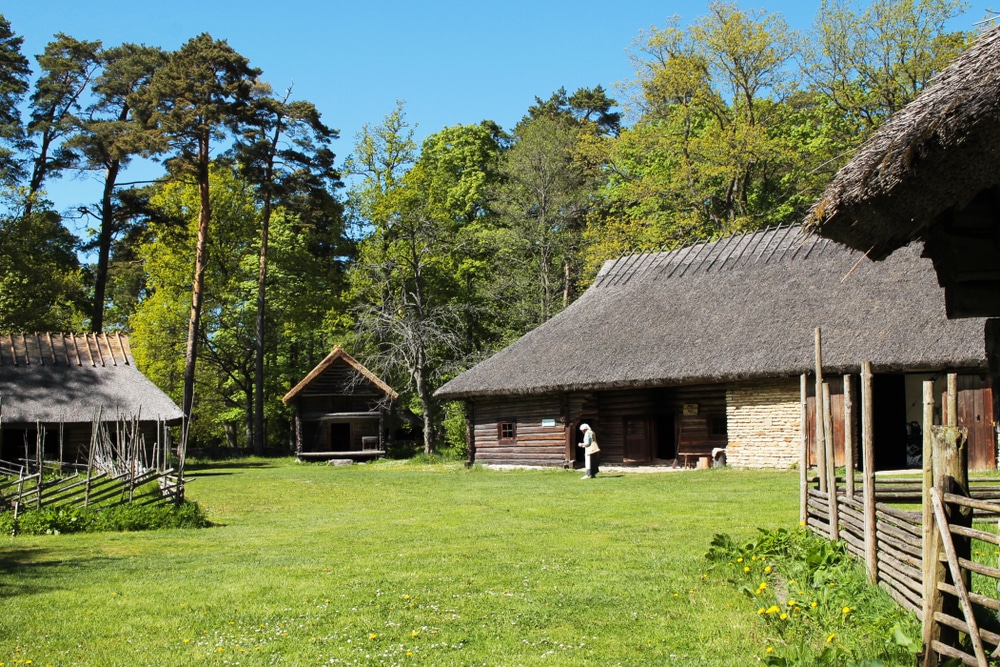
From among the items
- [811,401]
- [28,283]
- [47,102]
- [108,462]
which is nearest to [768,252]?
[811,401]

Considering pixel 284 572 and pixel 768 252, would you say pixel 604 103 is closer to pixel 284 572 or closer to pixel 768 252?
pixel 768 252

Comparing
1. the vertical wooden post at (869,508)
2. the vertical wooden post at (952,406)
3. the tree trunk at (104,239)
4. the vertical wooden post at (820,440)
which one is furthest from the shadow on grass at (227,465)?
the vertical wooden post at (952,406)

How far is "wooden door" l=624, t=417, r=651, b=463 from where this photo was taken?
2738 centimetres

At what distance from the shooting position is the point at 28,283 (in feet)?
131

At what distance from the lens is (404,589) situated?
30.8 feet

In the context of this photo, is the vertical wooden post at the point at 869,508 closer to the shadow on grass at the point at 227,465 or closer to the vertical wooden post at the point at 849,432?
the vertical wooden post at the point at 849,432

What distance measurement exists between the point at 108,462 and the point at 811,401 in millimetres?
15015

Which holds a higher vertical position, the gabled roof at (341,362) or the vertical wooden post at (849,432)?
the gabled roof at (341,362)

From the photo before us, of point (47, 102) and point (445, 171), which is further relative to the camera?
point (445, 171)

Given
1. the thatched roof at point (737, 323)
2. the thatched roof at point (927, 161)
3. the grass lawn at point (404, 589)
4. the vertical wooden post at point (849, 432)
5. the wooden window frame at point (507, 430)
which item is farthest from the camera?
the wooden window frame at point (507, 430)

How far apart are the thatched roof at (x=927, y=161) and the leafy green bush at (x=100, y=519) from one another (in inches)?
448

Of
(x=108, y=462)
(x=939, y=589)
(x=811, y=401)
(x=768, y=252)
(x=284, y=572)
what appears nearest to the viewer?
(x=939, y=589)

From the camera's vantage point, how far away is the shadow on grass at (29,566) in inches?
396

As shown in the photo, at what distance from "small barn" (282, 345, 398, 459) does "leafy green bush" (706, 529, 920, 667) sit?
3023 centimetres
